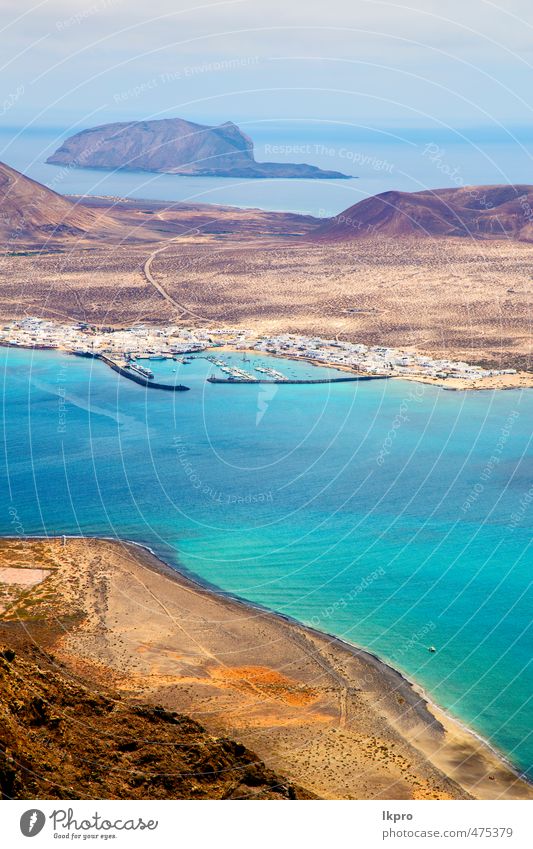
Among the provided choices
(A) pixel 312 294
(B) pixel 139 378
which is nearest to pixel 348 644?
(B) pixel 139 378

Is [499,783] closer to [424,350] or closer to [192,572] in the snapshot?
[192,572]

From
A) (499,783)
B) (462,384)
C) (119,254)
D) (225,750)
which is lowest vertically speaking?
(499,783)

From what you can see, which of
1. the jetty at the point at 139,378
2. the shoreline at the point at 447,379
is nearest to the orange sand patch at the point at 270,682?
the jetty at the point at 139,378

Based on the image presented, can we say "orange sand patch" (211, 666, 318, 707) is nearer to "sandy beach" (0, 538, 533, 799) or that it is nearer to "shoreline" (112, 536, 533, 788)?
"sandy beach" (0, 538, 533, 799)

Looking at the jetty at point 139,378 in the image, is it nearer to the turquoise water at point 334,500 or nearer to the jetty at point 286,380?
the turquoise water at point 334,500

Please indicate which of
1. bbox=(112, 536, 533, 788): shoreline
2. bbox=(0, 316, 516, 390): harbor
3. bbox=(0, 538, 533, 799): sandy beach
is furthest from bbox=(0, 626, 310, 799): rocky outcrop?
bbox=(0, 316, 516, 390): harbor

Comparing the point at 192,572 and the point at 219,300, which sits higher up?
the point at 219,300

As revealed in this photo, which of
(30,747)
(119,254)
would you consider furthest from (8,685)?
(119,254)
